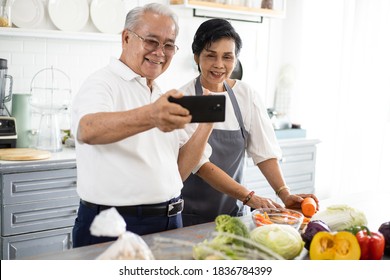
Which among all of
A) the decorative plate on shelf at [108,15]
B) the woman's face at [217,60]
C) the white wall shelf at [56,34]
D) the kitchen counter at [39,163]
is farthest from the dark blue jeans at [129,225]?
the decorative plate on shelf at [108,15]

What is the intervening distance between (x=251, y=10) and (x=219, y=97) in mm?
3572

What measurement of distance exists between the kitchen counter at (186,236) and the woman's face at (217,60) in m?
0.78

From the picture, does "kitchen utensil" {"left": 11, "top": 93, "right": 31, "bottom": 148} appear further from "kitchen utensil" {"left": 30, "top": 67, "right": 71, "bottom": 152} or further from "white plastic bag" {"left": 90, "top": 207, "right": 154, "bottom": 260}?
"white plastic bag" {"left": 90, "top": 207, "right": 154, "bottom": 260}

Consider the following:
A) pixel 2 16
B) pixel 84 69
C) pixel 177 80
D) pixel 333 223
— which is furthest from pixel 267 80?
pixel 333 223

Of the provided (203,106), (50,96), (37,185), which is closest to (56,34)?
(50,96)

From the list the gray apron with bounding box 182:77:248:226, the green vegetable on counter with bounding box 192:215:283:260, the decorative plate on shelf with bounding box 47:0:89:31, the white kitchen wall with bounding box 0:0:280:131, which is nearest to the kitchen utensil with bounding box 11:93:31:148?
the white kitchen wall with bounding box 0:0:280:131

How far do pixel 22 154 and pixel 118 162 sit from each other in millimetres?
1784

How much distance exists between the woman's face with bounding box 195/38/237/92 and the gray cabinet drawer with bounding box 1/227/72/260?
165 cm

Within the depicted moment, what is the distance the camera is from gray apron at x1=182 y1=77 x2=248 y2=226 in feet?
8.93

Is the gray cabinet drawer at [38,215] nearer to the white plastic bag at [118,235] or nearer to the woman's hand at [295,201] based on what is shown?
the woman's hand at [295,201]

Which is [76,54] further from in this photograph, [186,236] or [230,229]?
[230,229]

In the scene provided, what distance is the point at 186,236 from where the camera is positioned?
1974 mm

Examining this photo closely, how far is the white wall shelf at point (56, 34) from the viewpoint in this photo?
12.5ft

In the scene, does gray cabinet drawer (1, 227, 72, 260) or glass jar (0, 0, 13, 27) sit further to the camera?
glass jar (0, 0, 13, 27)
